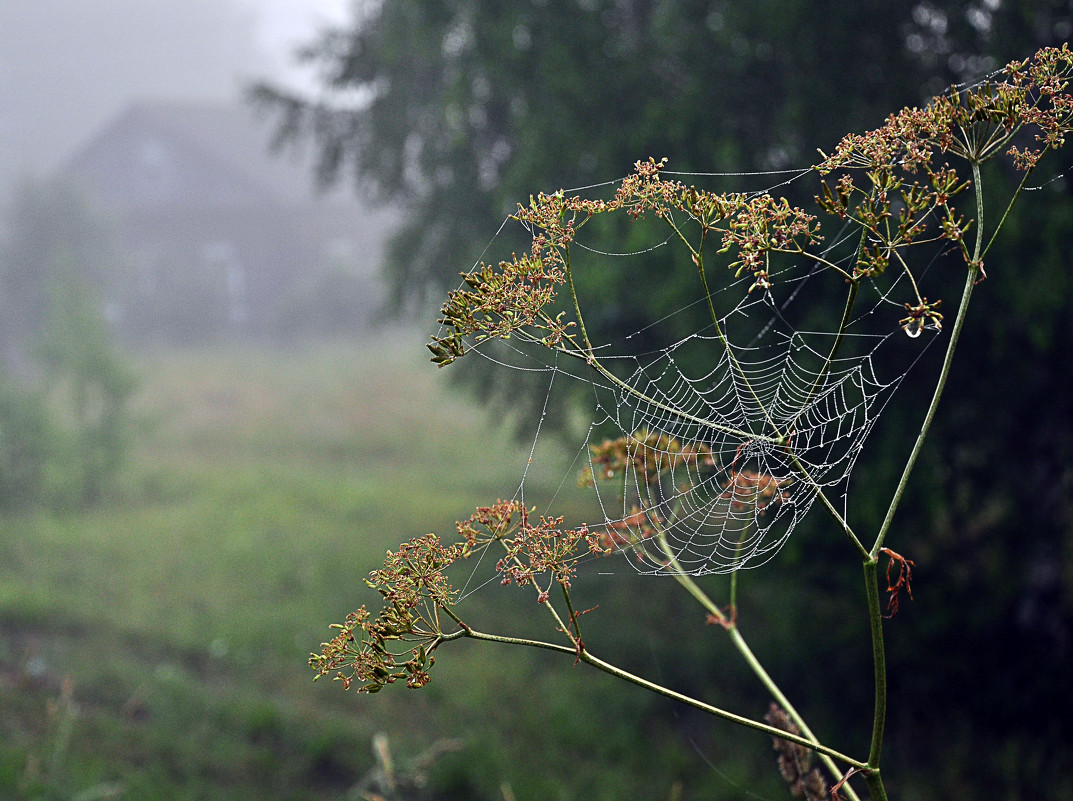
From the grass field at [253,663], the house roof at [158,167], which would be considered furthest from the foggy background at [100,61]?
the grass field at [253,663]

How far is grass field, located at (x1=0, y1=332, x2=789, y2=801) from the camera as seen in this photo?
7.31 m

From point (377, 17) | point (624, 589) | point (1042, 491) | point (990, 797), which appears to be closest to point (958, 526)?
point (1042, 491)

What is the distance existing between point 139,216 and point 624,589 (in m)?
41.4

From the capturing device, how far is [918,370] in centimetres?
696

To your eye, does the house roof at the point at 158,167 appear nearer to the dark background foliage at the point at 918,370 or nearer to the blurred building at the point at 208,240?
the blurred building at the point at 208,240

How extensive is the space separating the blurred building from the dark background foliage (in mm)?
30439

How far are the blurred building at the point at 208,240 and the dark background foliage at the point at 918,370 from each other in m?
30.4

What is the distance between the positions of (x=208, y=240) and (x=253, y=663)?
132 feet

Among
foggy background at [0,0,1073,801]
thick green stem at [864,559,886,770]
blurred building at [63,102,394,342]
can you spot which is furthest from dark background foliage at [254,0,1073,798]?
blurred building at [63,102,394,342]

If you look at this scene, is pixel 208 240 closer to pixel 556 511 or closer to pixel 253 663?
pixel 556 511

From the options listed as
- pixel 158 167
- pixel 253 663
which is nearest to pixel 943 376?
pixel 253 663

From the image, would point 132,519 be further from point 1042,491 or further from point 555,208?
point 555,208

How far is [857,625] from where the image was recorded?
7.66 meters

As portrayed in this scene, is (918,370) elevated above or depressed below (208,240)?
above
